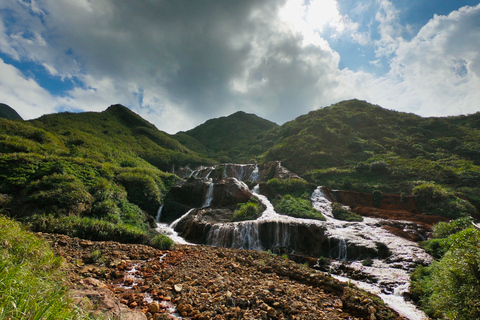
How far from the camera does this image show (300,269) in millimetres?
8867

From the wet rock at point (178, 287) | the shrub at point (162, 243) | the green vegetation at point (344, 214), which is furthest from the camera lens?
the green vegetation at point (344, 214)

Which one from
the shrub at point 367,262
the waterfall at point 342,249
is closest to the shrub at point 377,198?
the waterfall at point 342,249

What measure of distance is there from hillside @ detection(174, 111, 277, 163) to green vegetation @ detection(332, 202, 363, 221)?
29.7 metres

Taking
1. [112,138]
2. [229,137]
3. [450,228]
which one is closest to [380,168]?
[450,228]

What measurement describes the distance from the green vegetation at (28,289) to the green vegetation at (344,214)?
1980 cm

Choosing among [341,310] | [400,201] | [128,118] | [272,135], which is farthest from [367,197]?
[128,118]

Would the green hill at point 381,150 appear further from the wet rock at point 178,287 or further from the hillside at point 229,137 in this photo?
the wet rock at point 178,287

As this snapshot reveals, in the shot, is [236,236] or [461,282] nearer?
[461,282]

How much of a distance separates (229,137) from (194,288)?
224 feet

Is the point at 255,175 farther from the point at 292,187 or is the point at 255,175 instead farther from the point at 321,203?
the point at 321,203

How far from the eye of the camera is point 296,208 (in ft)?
62.3

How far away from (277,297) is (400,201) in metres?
21.3

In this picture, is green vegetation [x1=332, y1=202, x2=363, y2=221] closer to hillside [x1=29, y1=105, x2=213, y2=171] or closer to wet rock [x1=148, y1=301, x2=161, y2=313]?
wet rock [x1=148, y1=301, x2=161, y2=313]

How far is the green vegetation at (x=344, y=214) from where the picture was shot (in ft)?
58.1
